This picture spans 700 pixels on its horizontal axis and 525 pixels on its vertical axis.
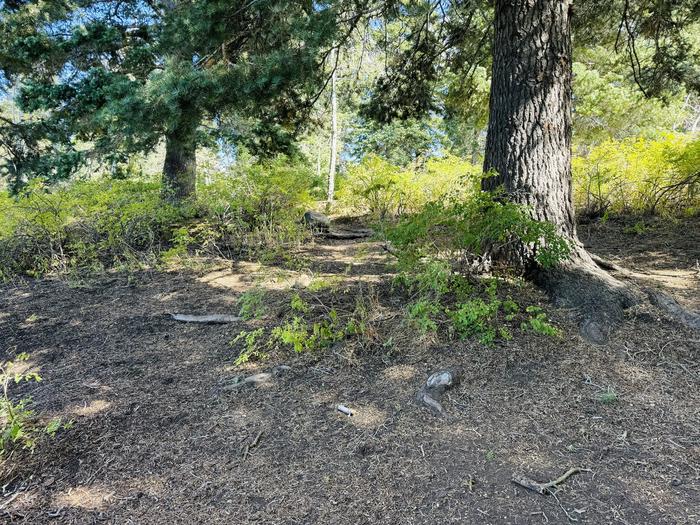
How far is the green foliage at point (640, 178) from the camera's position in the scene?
15.2ft

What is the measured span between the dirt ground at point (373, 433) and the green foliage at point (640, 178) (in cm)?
214

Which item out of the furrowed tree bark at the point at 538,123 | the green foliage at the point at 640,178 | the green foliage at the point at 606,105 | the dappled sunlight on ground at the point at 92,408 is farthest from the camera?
the green foliage at the point at 606,105

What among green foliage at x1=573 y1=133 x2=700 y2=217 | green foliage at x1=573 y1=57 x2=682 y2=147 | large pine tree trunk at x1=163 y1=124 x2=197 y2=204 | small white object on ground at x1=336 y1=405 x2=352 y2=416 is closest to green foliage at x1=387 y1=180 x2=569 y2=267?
small white object on ground at x1=336 y1=405 x2=352 y2=416

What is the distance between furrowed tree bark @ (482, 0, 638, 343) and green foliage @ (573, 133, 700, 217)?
7.99 ft

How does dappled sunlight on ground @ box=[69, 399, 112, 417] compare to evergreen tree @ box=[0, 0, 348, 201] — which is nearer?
dappled sunlight on ground @ box=[69, 399, 112, 417]

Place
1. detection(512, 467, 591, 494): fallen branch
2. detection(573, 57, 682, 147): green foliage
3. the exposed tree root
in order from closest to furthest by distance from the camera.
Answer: detection(512, 467, 591, 494): fallen branch < the exposed tree root < detection(573, 57, 682, 147): green foliage

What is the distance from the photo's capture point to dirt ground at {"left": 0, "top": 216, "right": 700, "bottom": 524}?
1599mm

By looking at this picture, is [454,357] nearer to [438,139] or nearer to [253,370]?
[253,370]

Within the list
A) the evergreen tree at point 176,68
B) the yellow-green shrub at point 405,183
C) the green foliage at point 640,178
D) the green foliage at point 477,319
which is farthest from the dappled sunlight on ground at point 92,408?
the green foliage at point 640,178

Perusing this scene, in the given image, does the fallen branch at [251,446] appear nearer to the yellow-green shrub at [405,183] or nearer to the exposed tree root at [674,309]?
the exposed tree root at [674,309]

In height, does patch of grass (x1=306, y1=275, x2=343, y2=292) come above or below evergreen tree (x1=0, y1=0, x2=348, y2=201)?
below

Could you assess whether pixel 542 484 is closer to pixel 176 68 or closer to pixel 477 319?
pixel 477 319

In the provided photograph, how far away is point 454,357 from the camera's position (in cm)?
247

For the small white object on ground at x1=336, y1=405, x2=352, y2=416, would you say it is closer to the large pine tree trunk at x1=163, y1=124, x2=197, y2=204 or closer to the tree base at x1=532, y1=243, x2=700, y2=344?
the tree base at x1=532, y1=243, x2=700, y2=344
